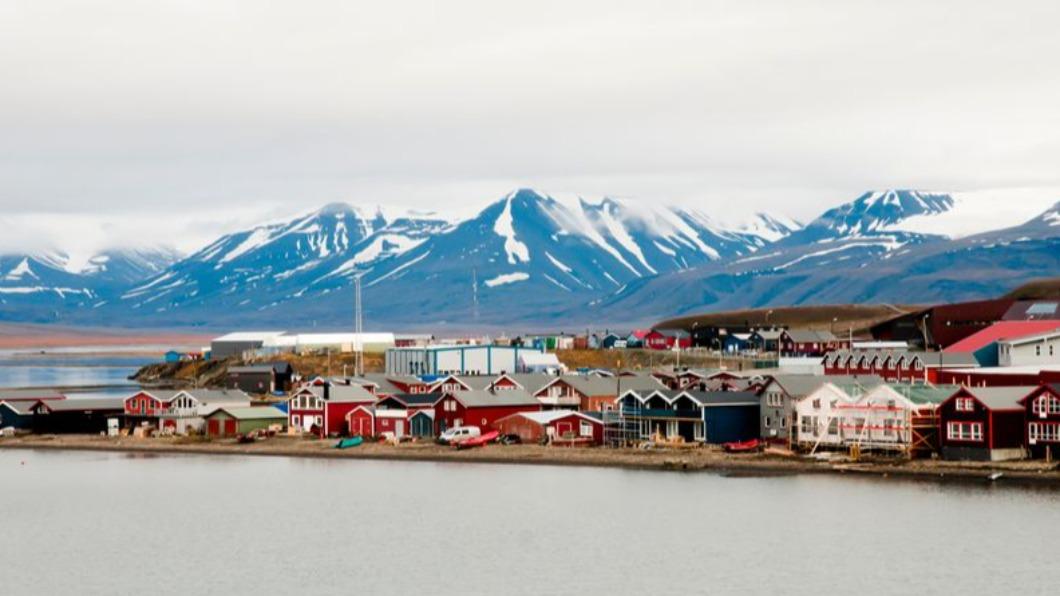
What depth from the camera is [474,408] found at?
68.9 m

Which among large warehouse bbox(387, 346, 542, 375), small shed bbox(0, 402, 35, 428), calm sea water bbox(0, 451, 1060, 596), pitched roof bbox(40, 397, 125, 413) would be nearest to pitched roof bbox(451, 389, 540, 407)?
calm sea water bbox(0, 451, 1060, 596)

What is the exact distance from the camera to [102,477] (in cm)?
6266

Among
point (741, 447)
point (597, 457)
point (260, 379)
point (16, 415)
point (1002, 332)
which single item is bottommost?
point (597, 457)

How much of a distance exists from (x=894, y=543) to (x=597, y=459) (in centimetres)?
1973

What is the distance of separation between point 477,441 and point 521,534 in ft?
66.4

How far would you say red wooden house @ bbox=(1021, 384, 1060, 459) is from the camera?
5378cm

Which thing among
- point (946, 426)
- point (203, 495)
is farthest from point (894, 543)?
point (203, 495)

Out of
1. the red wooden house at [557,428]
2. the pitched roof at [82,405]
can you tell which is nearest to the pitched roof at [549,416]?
the red wooden house at [557,428]

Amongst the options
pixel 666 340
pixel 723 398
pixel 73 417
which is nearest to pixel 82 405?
pixel 73 417

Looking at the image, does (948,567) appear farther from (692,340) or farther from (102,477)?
(692,340)

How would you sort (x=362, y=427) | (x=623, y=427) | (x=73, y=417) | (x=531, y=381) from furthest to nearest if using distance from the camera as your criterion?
(x=73, y=417), (x=531, y=381), (x=362, y=427), (x=623, y=427)

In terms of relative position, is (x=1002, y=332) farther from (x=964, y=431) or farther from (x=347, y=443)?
(x=347, y=443)

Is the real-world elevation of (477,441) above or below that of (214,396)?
below

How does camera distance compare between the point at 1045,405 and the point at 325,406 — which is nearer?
the point at 1045,405
